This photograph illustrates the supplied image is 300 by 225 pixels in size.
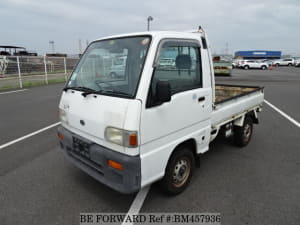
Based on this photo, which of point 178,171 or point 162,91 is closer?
point 162,91

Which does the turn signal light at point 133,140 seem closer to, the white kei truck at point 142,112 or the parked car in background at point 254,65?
the white kei truck at point 142,112

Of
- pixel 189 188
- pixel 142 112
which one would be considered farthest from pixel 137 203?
pixel 142 112

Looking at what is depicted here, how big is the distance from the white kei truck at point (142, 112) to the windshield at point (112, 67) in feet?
0.04

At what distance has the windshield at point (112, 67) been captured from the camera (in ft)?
7.31

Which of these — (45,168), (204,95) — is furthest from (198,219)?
(45,168)

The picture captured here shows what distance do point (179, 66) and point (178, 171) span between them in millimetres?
1371

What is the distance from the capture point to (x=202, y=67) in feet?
8.93

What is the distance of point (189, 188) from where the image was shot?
285 cm

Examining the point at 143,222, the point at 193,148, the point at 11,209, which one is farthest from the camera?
the point at 193,148

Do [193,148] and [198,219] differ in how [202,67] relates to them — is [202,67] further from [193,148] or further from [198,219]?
[198,219]

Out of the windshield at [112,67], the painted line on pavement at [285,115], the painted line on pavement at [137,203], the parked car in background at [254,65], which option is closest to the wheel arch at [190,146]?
the painted line on pavement at [137,203]

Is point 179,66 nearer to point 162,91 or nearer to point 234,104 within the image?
point 162,91

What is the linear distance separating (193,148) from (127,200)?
3.70 feet

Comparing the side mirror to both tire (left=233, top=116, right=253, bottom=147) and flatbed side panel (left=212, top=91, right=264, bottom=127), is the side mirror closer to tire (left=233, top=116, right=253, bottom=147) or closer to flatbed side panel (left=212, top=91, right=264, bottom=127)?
flatbed side panel (left=212, top=91, right=264, bottom=127)
